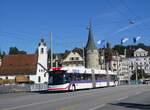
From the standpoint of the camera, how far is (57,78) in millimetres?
48531

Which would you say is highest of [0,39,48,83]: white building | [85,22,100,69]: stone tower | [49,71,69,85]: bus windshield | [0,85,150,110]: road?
[85,22,100,69]: stone tower

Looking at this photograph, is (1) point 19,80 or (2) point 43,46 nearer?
(1) point 19,80

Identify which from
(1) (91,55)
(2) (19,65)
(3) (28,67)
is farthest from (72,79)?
(1) (91,55)

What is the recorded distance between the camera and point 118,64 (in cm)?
19738

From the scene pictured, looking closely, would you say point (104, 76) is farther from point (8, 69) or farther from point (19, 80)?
point (8, 69)

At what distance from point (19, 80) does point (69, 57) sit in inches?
2337

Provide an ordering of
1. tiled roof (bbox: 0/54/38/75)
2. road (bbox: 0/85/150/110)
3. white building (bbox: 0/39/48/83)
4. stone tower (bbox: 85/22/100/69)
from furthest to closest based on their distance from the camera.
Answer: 1. stone tower (bbox: 85/22/100/69)
2. tiled roof (bbox: 0/54/38/75)
3. white building (bbox: 0/39/48/83)
4. road (bbox: 0/85/150/110)

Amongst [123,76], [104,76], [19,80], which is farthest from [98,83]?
[123,76]

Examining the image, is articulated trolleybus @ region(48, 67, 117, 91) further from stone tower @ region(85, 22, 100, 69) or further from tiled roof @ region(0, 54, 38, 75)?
stone tower @ region(85, 22, 100, 69)

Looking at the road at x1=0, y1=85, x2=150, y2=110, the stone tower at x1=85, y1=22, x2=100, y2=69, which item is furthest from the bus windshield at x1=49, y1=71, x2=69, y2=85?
the stone tower at x1=85, y1=22, x2=100, y2=69

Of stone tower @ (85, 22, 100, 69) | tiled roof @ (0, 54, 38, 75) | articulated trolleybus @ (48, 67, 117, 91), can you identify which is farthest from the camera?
stone tower @ (85, 22, 100, 69)

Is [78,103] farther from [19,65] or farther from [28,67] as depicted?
[19,65]

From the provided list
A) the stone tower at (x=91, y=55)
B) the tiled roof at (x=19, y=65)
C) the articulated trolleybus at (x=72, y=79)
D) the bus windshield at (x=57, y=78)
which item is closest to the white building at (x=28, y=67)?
the tiled roof at (x=19, y=65)

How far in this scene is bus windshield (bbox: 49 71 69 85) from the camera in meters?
48.5
